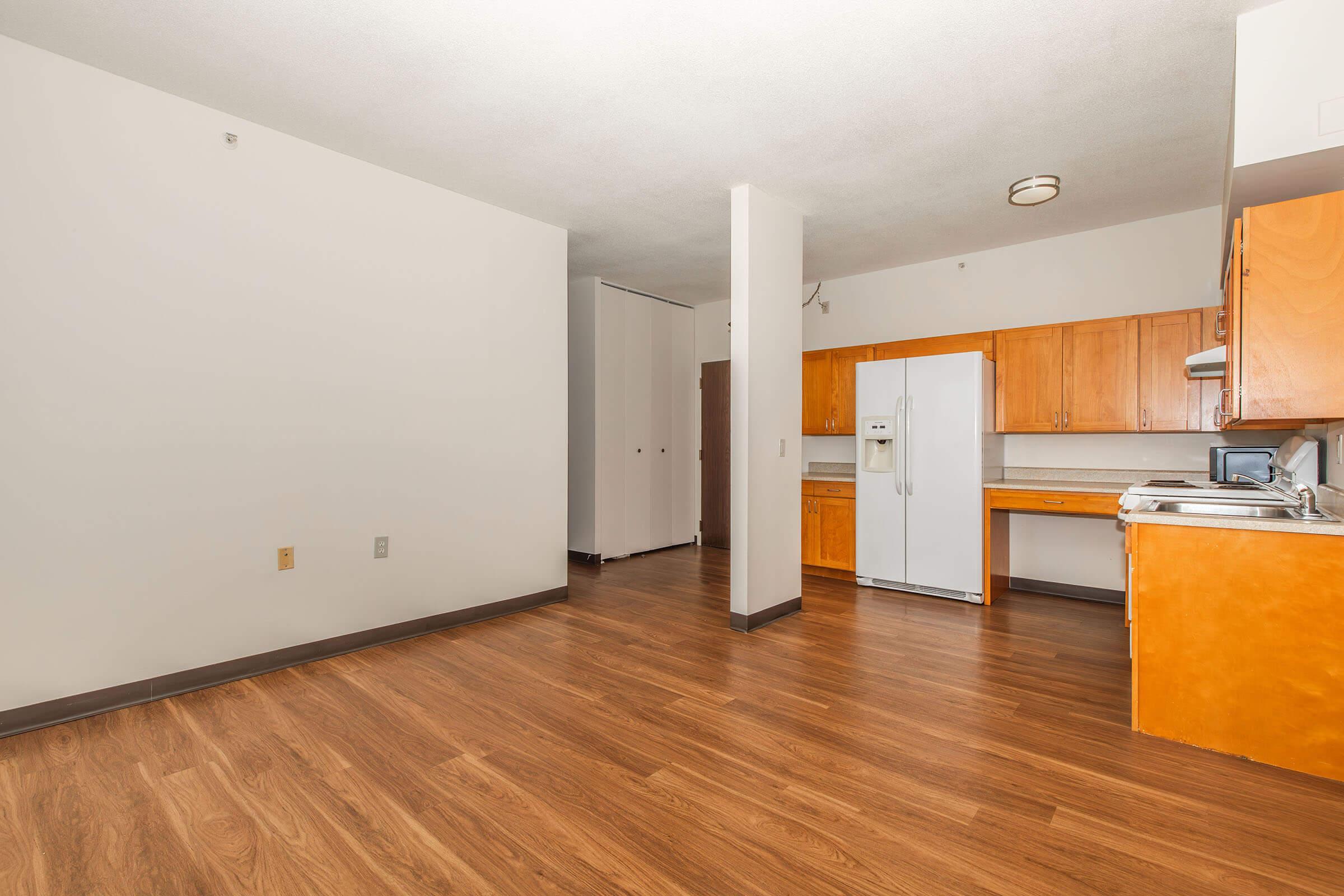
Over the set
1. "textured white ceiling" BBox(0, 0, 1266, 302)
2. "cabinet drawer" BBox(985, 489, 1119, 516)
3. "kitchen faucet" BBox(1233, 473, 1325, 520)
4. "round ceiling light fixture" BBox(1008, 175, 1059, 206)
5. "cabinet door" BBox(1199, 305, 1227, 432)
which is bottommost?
"cabinet drawer" BBox(985, 489, 1119, 516)

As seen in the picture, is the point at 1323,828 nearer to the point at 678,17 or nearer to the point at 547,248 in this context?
the point at 678,17

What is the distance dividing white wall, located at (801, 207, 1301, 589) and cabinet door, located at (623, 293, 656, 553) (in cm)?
225

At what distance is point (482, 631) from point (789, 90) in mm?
3265

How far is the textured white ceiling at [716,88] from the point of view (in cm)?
221

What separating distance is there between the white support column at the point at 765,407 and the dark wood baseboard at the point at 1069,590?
190cm

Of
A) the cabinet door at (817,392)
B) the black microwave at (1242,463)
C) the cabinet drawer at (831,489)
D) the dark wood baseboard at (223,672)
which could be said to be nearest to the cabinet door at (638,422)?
the cabinet door at (817,392)

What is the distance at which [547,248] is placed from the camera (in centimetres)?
430

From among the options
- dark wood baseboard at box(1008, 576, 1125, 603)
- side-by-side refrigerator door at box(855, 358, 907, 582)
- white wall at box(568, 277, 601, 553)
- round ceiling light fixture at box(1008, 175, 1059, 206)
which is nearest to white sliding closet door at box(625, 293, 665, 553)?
white wall at box(568, 277, 601, 553)

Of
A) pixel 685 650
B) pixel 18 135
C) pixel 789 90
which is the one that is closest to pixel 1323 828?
pixel 685 650

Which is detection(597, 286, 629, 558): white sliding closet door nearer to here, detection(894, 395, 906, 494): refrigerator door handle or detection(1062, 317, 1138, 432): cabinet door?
detection(894, 395, 906, 494): refrigerator door handle

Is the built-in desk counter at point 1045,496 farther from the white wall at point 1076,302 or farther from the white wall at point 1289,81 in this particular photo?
the white wall at point 1289,81

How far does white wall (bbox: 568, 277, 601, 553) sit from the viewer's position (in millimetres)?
5621

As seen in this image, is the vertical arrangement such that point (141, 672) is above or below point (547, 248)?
below

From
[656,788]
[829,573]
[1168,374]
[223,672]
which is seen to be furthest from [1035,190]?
[223,672]
